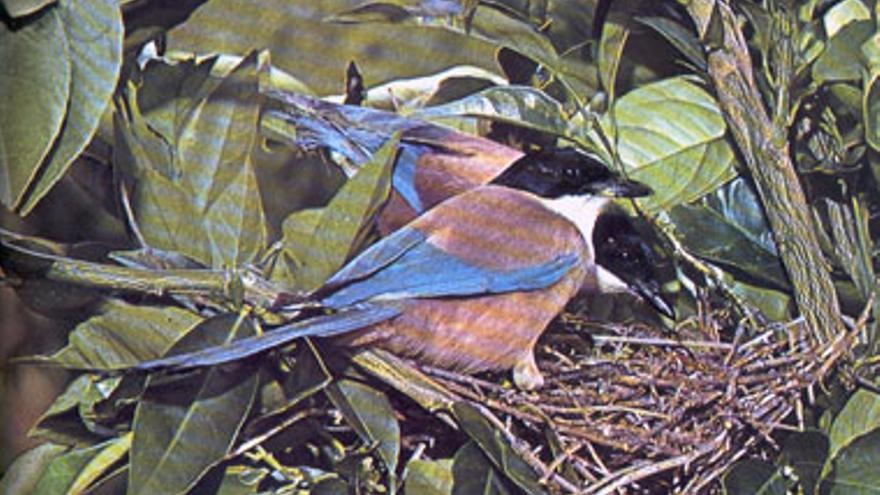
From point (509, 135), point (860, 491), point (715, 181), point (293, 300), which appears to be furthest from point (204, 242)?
point (860, 491)

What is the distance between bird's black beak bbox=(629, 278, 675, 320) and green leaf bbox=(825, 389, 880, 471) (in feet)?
0.42

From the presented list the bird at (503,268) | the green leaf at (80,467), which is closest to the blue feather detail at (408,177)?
the bird at (503,268)

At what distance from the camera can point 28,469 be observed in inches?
35.0

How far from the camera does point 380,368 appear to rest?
0.89 meters

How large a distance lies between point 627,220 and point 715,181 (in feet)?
0.21

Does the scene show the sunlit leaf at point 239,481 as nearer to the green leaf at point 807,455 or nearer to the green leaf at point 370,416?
the green leaf at point 370,416

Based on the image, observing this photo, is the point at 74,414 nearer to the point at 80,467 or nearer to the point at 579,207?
the point at 80,467

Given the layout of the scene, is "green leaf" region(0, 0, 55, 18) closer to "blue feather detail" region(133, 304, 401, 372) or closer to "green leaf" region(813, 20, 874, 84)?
"blue feather detail" region(133, 304, 401, 372)

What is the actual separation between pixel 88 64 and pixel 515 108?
0.85ft

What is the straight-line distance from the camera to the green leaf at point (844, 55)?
2.95ft

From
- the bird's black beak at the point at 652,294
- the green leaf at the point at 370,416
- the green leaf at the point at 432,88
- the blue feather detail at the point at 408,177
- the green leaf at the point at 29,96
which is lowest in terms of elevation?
the green leaf at the point at 370,416

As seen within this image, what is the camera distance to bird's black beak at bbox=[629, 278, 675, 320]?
96 centimetres

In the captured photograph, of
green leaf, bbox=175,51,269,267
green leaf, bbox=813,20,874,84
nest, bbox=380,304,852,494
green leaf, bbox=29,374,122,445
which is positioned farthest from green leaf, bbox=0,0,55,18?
green leaf, bbox=813,20,874,84

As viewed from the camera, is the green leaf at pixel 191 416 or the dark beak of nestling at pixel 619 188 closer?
the green leaf at pixel 191 416
